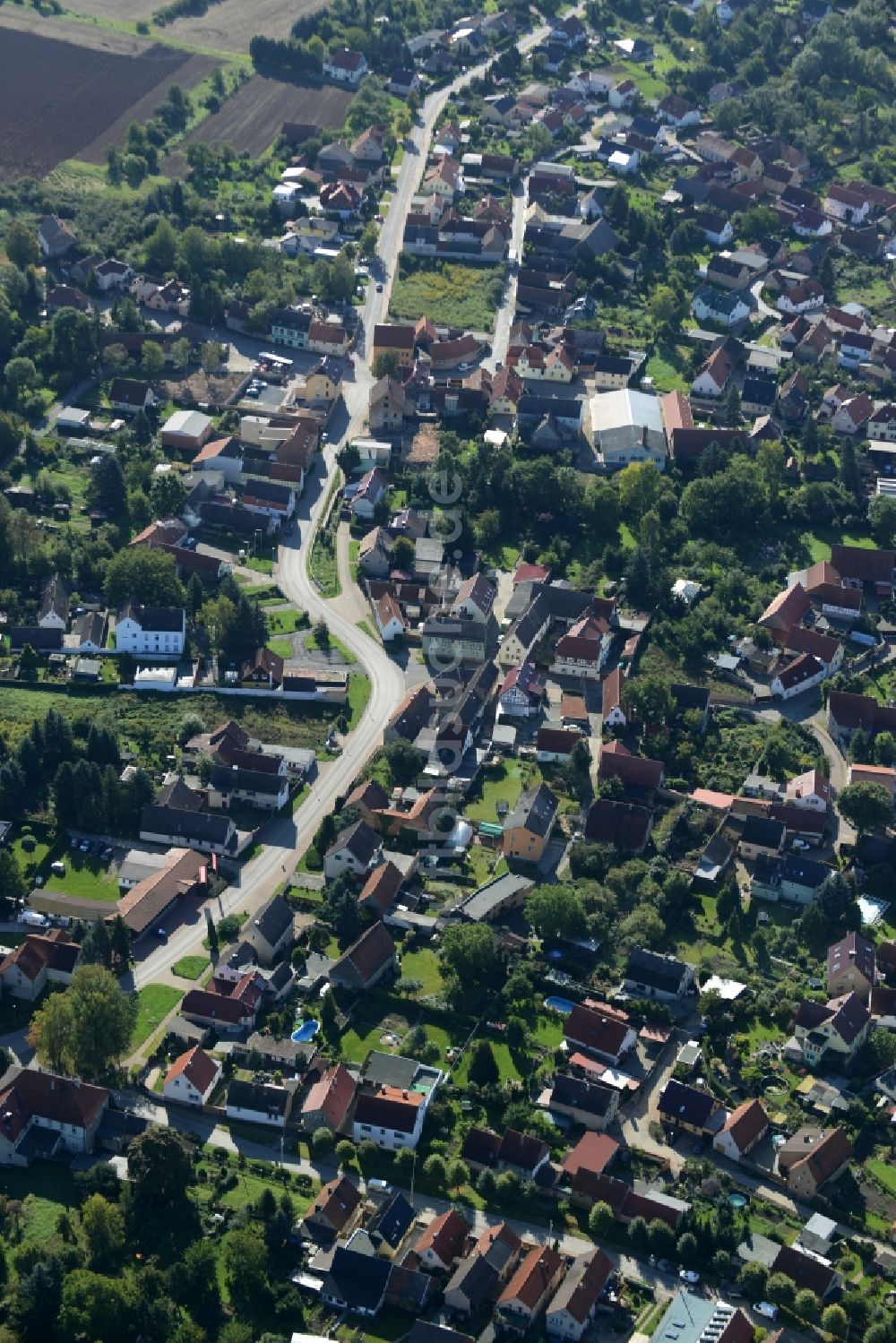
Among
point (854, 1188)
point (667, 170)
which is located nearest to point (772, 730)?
point (854, 1188)

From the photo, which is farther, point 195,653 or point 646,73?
point 646,73

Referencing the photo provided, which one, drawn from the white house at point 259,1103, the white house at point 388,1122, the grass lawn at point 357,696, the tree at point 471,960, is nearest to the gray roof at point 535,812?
the tree at point 471,960

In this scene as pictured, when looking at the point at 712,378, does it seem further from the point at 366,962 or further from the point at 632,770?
the point at 366,962

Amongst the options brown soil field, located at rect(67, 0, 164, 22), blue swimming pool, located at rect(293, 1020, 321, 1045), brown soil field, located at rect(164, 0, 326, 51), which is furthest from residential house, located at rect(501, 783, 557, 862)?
brown soil field, located at rect(67, 0, 164, 22)

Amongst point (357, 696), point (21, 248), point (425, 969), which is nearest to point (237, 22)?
point (21, 248)

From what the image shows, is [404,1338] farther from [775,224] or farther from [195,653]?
[775,224]

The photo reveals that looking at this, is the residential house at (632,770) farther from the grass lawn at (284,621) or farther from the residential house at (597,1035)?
the grass lawn at (284,621)

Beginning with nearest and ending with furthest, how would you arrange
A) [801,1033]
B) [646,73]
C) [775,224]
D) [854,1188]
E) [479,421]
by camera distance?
[854,1188], [801,1033], [479,421], [775,224], [646,73]
